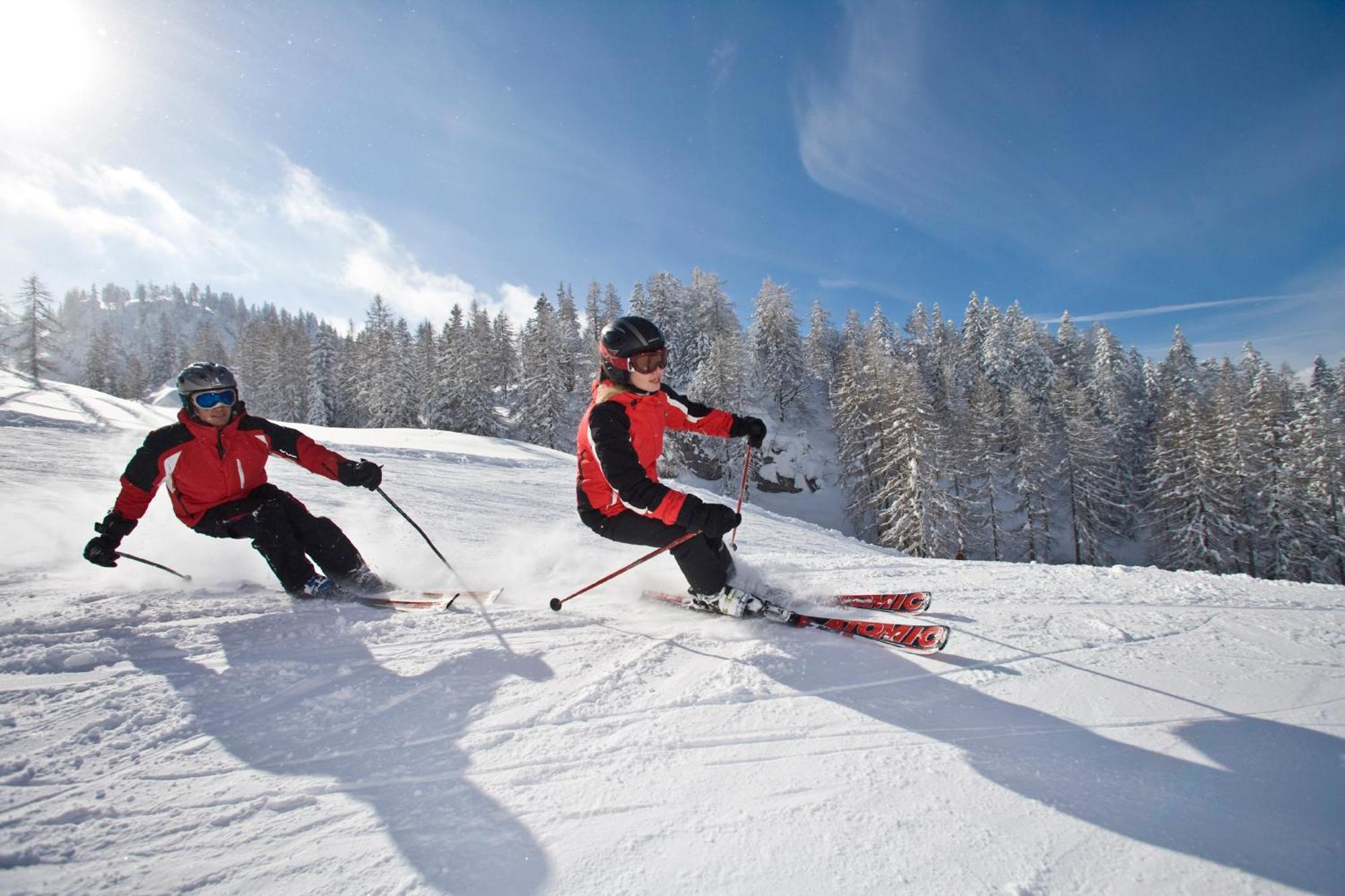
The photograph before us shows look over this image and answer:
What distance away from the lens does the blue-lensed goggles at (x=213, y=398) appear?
4109 mm

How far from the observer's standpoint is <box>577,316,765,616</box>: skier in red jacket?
141 inches

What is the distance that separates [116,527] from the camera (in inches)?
150

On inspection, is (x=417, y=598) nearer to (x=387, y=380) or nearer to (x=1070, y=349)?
(x=387, y=380)

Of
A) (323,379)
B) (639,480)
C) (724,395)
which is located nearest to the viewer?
(639,480)

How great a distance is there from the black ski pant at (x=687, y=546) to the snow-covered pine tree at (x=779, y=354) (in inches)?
1763

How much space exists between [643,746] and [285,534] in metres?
3.60

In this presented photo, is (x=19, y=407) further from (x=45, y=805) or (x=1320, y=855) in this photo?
(x=1320, y=855)

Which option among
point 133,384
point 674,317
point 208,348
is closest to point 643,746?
point 674,317

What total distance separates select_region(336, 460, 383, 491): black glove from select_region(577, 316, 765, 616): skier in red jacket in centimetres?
186

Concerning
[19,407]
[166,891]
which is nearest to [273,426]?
[166,891]

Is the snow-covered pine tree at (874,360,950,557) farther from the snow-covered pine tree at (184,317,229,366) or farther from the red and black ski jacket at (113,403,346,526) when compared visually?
the snow-covered pine tree at (184,317,229,366)

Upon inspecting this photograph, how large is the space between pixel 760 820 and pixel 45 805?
253 centimetres

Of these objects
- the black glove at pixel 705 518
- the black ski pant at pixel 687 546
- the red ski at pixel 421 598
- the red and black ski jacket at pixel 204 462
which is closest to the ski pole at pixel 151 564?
the red and black ski jacket at pixel 204 462

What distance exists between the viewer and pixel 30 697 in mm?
2414
